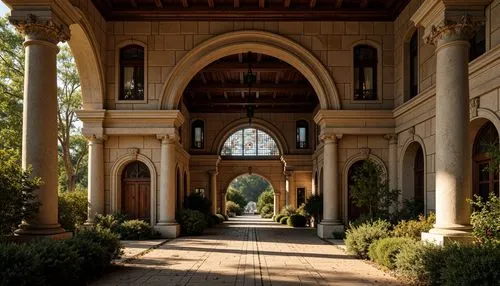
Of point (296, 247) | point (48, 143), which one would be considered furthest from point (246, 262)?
point (48, 143)

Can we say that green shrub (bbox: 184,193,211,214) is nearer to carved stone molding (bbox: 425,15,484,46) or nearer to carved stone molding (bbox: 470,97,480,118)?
carved stone molding (bbox: 470,97,480,118)

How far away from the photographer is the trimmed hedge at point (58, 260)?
24.3 feet

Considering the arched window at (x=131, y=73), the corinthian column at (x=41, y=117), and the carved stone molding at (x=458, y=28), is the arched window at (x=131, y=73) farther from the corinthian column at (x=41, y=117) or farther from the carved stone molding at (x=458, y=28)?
the carved stone molding at (x=458, y=28)

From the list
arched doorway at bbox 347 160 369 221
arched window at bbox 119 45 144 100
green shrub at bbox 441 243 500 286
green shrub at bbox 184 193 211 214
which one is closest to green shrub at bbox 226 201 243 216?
green shrub at bbox 184 193 211 214

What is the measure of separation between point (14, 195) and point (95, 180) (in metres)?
9.75

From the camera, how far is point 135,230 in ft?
59.9

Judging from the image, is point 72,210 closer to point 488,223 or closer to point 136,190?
point 136,190

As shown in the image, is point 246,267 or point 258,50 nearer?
point 246,267

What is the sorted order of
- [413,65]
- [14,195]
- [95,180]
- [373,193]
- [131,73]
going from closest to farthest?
[14,195]
[373,193]
[413,65]
[95,180]
[131,73]

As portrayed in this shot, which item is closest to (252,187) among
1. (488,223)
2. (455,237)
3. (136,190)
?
(136,190)

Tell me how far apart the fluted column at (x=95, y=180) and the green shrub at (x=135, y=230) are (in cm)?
139

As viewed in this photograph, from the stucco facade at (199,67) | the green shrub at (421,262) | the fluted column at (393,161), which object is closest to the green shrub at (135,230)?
the stucco facade at (199,67)

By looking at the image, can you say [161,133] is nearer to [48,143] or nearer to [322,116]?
[322,116]

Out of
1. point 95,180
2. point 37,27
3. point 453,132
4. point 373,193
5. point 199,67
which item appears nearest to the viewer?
point 453,132
